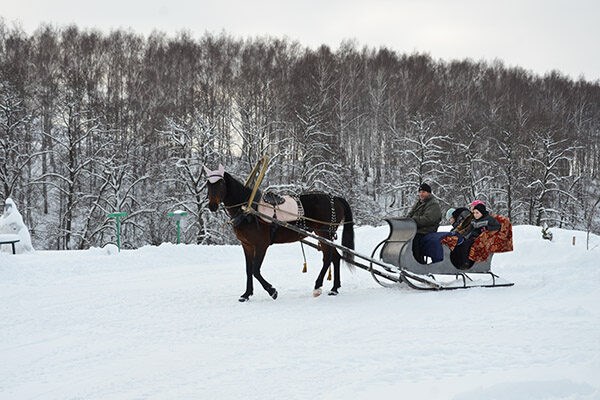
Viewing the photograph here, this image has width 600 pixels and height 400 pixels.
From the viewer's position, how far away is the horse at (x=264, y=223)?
789cm

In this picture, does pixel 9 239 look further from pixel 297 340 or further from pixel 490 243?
pixel 490 243

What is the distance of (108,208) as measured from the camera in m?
29.8


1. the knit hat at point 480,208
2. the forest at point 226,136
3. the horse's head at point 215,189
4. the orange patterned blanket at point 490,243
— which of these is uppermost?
the forest at point 226,136

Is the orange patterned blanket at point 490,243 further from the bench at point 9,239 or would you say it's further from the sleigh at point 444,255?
the bench at point 9,239

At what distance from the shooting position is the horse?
7.89 m

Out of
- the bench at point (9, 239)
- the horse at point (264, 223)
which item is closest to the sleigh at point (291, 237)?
the horse at point (264, 223)

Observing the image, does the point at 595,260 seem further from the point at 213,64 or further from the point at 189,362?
the point at 213,64

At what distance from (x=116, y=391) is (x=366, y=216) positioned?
1111 inches

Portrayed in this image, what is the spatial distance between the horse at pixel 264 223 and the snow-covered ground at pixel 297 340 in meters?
0.40

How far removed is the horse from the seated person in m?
1.60

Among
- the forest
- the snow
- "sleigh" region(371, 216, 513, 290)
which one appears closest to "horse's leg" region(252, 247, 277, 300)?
"sleigh" region(371, 216, 513, 290)

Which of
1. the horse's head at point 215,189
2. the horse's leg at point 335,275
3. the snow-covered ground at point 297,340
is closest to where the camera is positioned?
the snow-covered ground at point 297,340

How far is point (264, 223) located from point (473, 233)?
304 cm

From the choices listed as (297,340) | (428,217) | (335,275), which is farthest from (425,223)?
(297,340)
